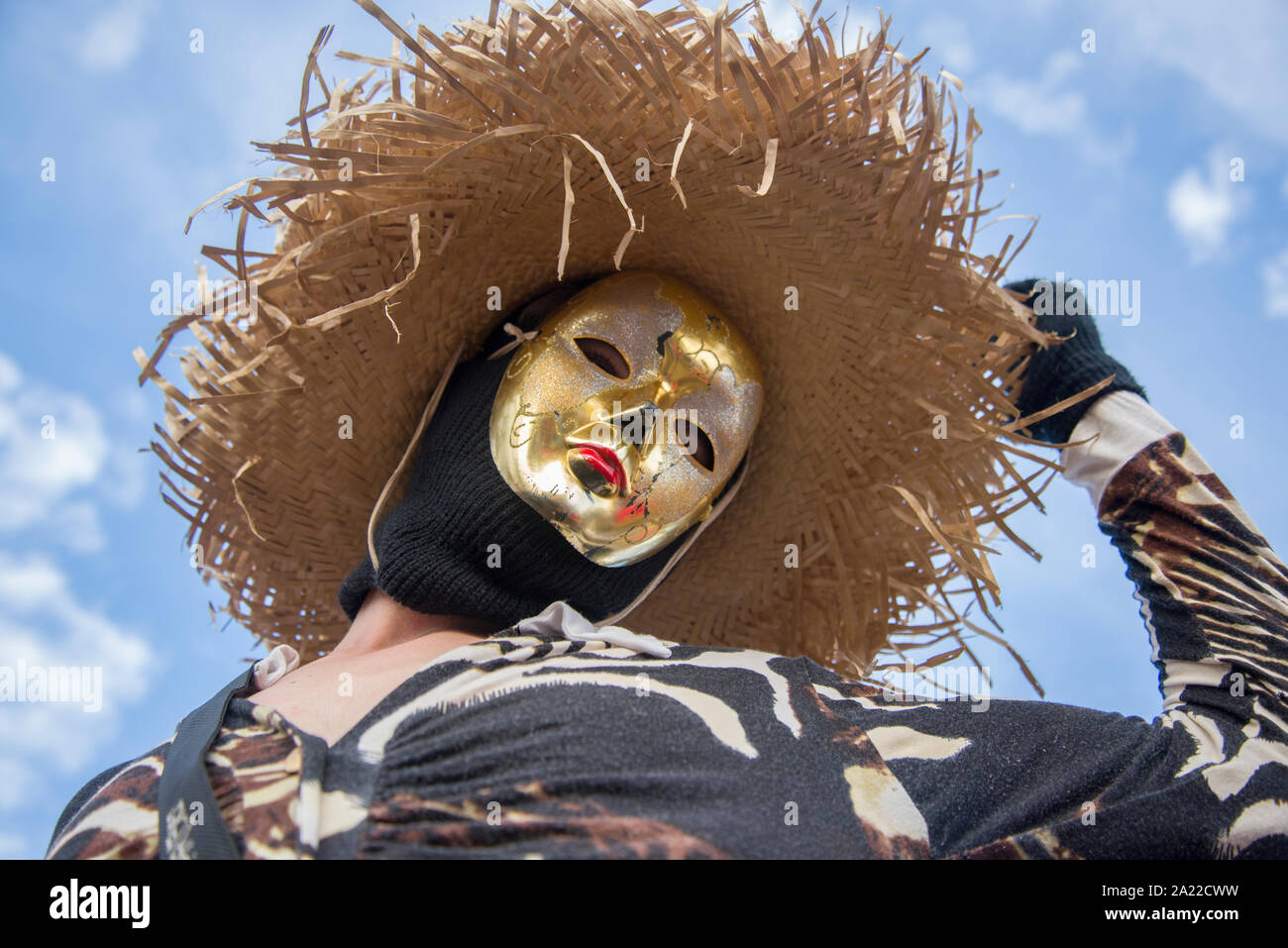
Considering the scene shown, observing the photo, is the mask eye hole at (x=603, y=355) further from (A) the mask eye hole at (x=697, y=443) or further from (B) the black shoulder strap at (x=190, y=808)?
(B) the black shoulder strap at (x=190, y=808)

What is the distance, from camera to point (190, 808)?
1092 mm

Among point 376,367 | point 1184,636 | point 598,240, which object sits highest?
point 598,240

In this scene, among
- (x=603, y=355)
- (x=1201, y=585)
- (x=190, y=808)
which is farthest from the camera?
(x=603, y=355)

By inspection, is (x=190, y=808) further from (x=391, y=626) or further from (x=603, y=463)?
(x=603, y=463)

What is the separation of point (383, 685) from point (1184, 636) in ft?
4.04

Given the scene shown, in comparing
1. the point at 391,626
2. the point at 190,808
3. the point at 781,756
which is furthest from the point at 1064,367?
the point at 190,808

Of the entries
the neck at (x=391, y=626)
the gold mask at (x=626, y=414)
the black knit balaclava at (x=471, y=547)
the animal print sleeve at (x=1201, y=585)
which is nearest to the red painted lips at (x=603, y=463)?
the gold mask at (x=626, y=414)

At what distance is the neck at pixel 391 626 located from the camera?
1737 mm

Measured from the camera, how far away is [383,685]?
1437 millimetres

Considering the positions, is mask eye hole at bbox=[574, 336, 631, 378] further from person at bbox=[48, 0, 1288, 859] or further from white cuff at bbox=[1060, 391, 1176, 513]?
white cuff at bbox=[1060, 391, 1176, 513]

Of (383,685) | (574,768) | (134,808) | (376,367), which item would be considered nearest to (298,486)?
(376,367)

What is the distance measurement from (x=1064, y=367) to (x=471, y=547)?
115cm

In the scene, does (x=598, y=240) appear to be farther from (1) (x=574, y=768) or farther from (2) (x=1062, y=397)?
(1) (x=574, y=768)
